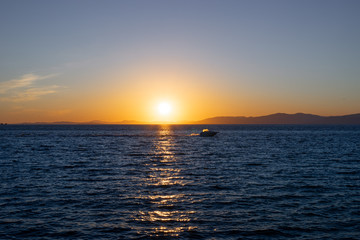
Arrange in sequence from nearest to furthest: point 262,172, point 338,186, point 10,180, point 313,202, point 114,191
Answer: point 313,202 → point 114,191 → point 338,186 → point 10,180 → point 262,172

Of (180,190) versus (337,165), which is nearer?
(180,190)

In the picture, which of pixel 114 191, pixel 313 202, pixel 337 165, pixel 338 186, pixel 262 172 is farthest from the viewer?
pixel 337 165

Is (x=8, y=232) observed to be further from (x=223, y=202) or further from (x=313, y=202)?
(x=313, y=202)

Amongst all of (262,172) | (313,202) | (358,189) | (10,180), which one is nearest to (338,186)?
(358,189)

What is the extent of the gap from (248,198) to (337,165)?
24.2 m

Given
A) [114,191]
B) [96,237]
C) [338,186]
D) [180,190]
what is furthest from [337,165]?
[96,237]

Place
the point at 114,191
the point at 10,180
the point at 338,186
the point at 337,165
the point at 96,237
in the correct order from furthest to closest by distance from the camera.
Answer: the point at 337,165, the point at 10,180, the point at 338,186, the point at 114,191, the point at 96,237

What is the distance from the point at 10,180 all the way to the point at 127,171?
1212cm

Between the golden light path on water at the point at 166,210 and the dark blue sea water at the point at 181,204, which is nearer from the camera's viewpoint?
the dark blue sea water at the point at 181,204

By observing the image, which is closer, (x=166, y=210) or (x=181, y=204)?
(x=166, y=210)

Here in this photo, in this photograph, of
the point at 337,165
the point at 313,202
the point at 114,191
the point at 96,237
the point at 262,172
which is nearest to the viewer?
the point at 96,237

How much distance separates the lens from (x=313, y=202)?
22938mm

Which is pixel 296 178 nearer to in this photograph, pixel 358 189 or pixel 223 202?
pixel 358 189

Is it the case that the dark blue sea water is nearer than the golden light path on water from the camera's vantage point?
Yes
